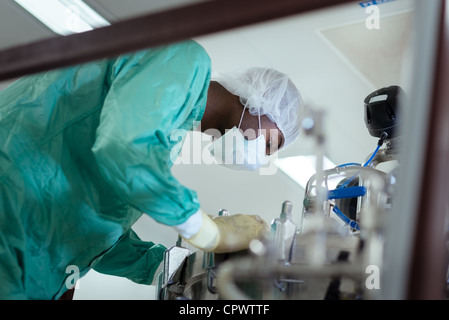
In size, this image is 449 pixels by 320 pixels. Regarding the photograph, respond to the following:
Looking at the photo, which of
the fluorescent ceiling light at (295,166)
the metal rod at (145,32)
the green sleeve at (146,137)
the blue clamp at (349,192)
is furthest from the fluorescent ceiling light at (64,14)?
the metal rod at (145,32)

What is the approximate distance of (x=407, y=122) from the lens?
0.59 metres

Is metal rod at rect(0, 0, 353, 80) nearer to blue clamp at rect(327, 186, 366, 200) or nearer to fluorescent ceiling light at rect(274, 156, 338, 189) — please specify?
blue clamp at rect(327, 186, 366, 200)

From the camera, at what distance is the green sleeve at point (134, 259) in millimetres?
1592

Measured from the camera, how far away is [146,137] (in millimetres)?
1076

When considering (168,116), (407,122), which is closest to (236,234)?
(168,116)

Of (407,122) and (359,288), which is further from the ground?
(407,122)

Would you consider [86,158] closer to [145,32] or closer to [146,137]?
[146,137]

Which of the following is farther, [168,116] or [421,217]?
[168,116]

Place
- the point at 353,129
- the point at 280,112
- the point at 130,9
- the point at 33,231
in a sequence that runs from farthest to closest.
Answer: the point at 353,129, the point at 130,9, the point at 280,112, the point at 33,231

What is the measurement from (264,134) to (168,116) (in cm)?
51

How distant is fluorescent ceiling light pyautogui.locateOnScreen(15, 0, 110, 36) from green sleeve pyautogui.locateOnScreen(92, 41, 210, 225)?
5.14 feet

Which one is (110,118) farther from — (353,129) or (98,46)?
(353,129)

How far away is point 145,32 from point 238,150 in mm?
899
